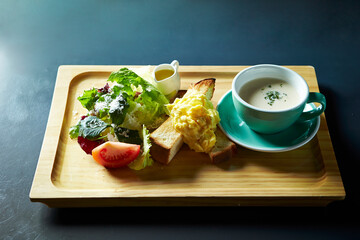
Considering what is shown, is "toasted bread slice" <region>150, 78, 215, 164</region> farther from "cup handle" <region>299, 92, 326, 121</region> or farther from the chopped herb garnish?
"cup handle" <region>299, 92, 326, 121</region>

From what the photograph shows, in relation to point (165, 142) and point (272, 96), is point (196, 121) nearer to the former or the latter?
point (165, 142)

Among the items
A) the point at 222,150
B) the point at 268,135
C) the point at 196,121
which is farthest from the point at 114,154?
the point at 268,135

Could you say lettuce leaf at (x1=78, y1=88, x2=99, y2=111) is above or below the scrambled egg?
above

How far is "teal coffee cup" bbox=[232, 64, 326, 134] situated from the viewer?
2.14 meters

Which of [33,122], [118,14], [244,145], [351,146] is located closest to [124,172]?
[244,145]

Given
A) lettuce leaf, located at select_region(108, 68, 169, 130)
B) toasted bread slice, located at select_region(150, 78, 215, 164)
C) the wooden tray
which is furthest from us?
lettuce leaf, located at select_region(108, 68, 169, 130)

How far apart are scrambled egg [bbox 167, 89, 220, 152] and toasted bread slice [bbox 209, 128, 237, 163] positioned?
0.04 m

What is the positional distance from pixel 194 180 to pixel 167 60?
4.37 feet

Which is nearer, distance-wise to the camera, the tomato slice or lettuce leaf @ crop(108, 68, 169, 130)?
the tomato slice

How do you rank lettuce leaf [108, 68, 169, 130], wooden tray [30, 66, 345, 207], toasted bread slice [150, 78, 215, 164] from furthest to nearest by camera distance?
lettuce leaf [108, 68, 169, 130]
toasted bread slice [150, 78, 215, 164]
wooden tray [30, 66, 345, 207]

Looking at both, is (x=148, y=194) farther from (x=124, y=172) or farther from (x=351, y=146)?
(x=351, y=146)

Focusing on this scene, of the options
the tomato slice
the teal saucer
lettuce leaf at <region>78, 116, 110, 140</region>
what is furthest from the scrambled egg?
lettuce leaf at <region>78, 116, 110, 140</region>

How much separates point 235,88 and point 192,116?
1.07 feet

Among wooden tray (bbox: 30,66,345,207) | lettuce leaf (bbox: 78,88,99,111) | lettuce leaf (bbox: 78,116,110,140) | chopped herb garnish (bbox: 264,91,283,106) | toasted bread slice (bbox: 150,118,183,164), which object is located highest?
lettuce leaf (bbox: 78,88,99,111)
